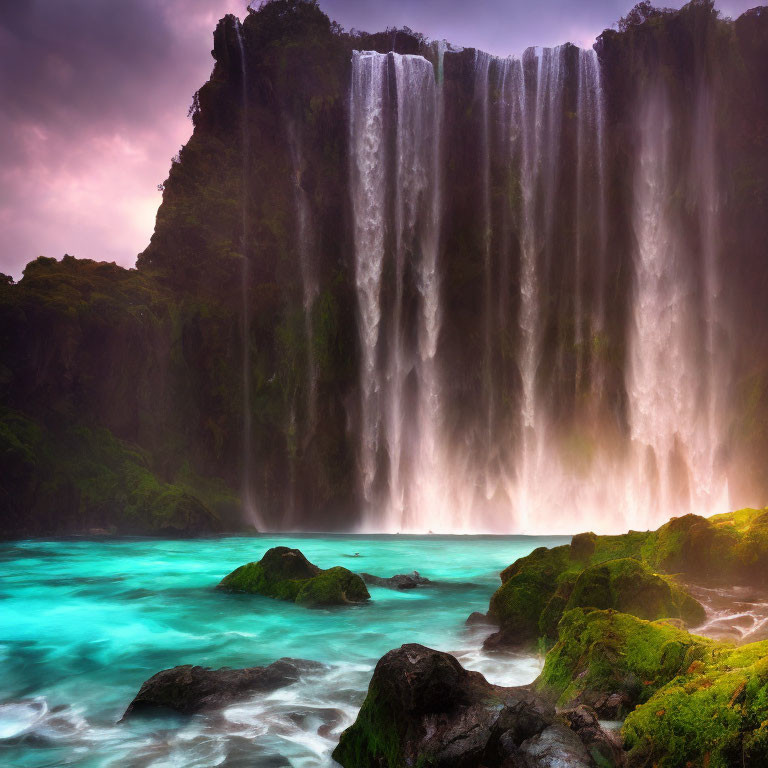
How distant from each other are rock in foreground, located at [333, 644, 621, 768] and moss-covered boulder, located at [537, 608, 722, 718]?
643 millimetres

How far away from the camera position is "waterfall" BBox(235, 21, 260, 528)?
36.1 m

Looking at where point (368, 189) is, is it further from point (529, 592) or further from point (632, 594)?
point (632, 594)

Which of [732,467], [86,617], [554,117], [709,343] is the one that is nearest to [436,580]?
[86,617]

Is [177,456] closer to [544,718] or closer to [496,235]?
[496,235]

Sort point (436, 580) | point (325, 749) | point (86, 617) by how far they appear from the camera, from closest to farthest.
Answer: point (325, 749)
point (86, 617)
point (436, 580)

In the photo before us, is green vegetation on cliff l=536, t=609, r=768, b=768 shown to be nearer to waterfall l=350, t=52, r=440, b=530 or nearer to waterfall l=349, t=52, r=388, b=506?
waterfall l=350, t=52, r=440, b=530

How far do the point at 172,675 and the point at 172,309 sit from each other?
3148cm

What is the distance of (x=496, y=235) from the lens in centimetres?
3747

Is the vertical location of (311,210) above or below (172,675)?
above

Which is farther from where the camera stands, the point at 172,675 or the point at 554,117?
the point at 554,117

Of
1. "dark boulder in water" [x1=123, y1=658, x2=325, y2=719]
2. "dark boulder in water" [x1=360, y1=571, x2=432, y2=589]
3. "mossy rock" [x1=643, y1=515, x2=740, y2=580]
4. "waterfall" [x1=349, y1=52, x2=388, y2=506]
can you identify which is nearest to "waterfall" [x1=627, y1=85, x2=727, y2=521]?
"waterfall" [x1=349, y1=52, x2=388, y2=506]

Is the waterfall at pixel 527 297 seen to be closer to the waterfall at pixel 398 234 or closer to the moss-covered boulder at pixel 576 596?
the waterfall at pixel 398 234

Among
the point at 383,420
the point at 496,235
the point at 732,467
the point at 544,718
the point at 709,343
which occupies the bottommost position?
the point at 544,718

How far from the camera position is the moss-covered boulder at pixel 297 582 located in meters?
13.2
